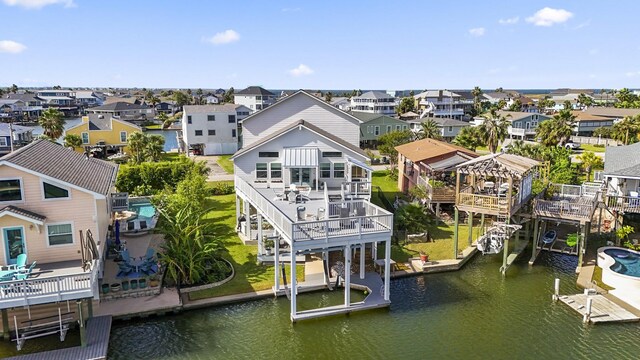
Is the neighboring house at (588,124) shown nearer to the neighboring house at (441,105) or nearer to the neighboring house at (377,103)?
the neighboring house at (441,105)

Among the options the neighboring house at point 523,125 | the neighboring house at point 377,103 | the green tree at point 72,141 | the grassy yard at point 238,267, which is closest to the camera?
the grassy yard at point 238,267

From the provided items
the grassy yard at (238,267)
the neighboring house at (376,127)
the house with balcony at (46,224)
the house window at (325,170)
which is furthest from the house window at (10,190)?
the neighboring house at (376,127)

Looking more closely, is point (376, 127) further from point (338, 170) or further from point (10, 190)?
point (10, 190)

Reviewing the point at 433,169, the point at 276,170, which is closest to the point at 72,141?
the point at 276,170

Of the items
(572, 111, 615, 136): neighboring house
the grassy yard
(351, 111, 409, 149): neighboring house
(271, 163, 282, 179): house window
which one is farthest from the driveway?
(572, 111, 615, 136): neighboring house

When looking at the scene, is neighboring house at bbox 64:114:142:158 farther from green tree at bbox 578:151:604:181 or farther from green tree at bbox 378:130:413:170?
green tree at bbox 578:151:604:181

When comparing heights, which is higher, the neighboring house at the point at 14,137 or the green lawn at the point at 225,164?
the neighboring house at the point at 14,137

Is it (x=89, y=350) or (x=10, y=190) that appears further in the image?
(x=10, y=190)
